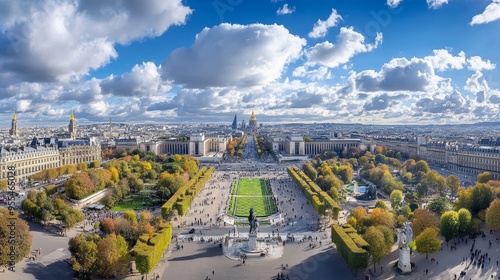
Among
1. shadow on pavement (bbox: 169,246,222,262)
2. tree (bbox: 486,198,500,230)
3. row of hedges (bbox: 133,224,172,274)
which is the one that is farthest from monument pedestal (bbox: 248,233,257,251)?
tree (bbox: 486,198,500,230)

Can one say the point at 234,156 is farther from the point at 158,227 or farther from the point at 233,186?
the point at 158,227

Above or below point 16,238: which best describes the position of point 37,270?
below

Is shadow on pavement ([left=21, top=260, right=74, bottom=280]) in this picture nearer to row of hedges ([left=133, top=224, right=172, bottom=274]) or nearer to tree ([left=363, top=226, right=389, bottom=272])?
row of hedges ([left=133, top=224, right=172, bottom=274])

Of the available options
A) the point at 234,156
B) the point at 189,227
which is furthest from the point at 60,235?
the point at 234,156

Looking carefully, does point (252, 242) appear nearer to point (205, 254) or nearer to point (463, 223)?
point (205, 254)

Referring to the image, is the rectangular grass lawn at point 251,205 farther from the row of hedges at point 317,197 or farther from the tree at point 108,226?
the tree at point 108,226

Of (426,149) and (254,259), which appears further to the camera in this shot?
(426,149)
